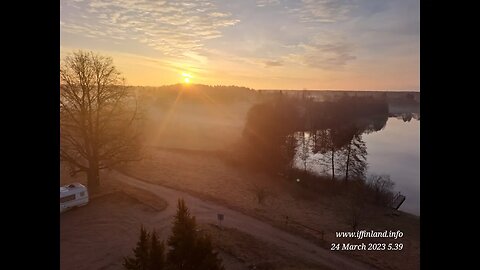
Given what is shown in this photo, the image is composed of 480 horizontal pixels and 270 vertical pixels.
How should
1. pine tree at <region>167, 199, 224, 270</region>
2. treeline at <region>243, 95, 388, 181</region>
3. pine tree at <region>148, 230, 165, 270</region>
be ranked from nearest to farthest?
pine tree at <region>148, 230, 165, 270</region>, pine tree at <region>167, 199, 224, 270</region>, treeline at <region>243, 95, 388, 181</region>

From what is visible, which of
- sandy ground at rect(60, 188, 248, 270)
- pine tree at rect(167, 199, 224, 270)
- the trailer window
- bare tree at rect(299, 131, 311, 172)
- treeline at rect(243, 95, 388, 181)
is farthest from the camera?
bare tree at rect(299, 131, 311, 172)

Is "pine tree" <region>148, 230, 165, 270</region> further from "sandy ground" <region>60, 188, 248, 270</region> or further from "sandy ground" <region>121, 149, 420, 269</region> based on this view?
"sandy ground" <region>121, 149, 420, 269</region>

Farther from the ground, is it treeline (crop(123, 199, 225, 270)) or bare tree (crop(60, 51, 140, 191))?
bare tree (crop(60, 51, 140, 191))

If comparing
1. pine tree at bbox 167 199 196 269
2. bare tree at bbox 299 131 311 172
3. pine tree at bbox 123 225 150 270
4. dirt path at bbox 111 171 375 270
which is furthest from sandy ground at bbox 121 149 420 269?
pine tree at bbox 123 225 150 270

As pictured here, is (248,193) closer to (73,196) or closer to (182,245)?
(182,245)
